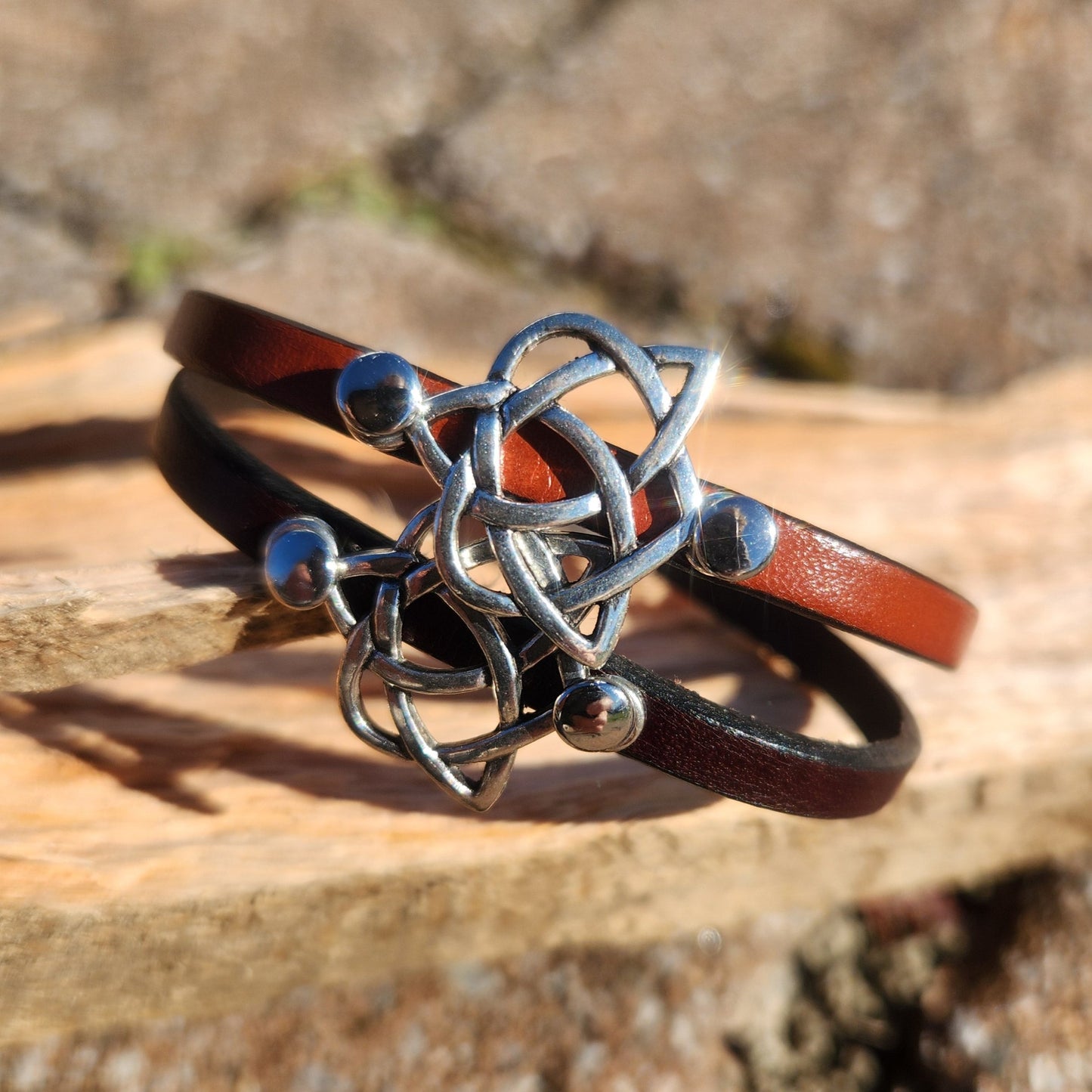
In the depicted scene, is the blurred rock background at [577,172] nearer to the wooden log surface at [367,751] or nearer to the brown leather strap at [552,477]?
the wooden log surface at [367,751]

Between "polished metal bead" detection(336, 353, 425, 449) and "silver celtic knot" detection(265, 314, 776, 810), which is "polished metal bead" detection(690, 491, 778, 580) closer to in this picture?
"silver celtic knot" detection(265, 314, 776, 810)

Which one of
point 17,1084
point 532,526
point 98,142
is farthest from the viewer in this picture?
point 98,142

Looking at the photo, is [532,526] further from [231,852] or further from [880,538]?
[880,538]

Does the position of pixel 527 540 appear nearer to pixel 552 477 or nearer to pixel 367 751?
pixel 552 477

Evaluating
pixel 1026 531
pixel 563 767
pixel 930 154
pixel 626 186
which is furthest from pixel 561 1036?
pixel 930 154

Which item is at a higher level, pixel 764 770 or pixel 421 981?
pixel 764 770

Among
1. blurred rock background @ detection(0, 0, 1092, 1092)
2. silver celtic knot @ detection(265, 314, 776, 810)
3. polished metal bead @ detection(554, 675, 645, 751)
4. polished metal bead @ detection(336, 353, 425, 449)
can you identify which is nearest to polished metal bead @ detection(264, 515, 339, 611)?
silver celtic knot @ detection(265, 314, 776, 810)

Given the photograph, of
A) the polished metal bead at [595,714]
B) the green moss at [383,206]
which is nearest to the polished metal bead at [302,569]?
the polished metal bead at [595,714]
